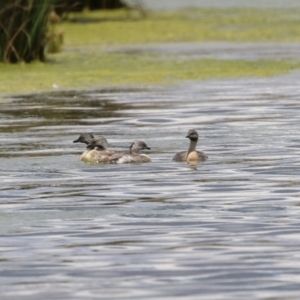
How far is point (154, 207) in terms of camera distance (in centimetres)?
1001

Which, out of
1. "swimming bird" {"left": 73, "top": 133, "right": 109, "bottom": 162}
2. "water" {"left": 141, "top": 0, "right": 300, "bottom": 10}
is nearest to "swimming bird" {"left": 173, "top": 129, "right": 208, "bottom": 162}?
"swimming bird" {"left": 73, "top": 133, "right": 109, "bottom": 162}

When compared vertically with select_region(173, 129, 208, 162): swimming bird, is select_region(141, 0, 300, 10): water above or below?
below

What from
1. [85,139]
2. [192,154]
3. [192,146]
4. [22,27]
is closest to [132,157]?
[192,154]

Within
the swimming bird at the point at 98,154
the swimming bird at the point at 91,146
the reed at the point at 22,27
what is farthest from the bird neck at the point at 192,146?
the reed at the point at 22,27

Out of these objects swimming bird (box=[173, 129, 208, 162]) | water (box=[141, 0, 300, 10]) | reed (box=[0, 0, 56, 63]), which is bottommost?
water (box=[141, 0, 300, 10])

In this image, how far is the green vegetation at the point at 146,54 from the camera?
2167cm

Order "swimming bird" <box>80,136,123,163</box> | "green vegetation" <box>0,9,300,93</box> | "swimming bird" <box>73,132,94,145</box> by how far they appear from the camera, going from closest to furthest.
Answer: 1. "swimming bird" <box>80,136,123,163</box>
2. "swimming bird" <box>73,132,94,145</box>
3. "green vegetation" <box>0,9,300,93</box>

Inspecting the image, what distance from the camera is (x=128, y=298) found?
281 inches

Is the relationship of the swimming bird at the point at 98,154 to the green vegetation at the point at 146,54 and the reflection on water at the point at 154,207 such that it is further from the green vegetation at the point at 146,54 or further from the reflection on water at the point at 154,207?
the green vegetation at the point at 146,54

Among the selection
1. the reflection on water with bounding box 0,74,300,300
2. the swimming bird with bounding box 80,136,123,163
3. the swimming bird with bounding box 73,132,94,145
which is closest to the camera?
the reflection on water with bounding box 0,74,300,300

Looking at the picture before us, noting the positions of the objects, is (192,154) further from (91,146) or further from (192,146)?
(91,146)

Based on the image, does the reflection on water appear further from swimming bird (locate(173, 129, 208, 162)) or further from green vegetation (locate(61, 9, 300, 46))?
green vegetation (locate(61, 9, 300, 46))

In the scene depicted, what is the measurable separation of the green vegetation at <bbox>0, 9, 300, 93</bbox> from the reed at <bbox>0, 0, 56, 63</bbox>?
0.29m

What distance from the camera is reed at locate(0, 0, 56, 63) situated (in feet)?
74.5
